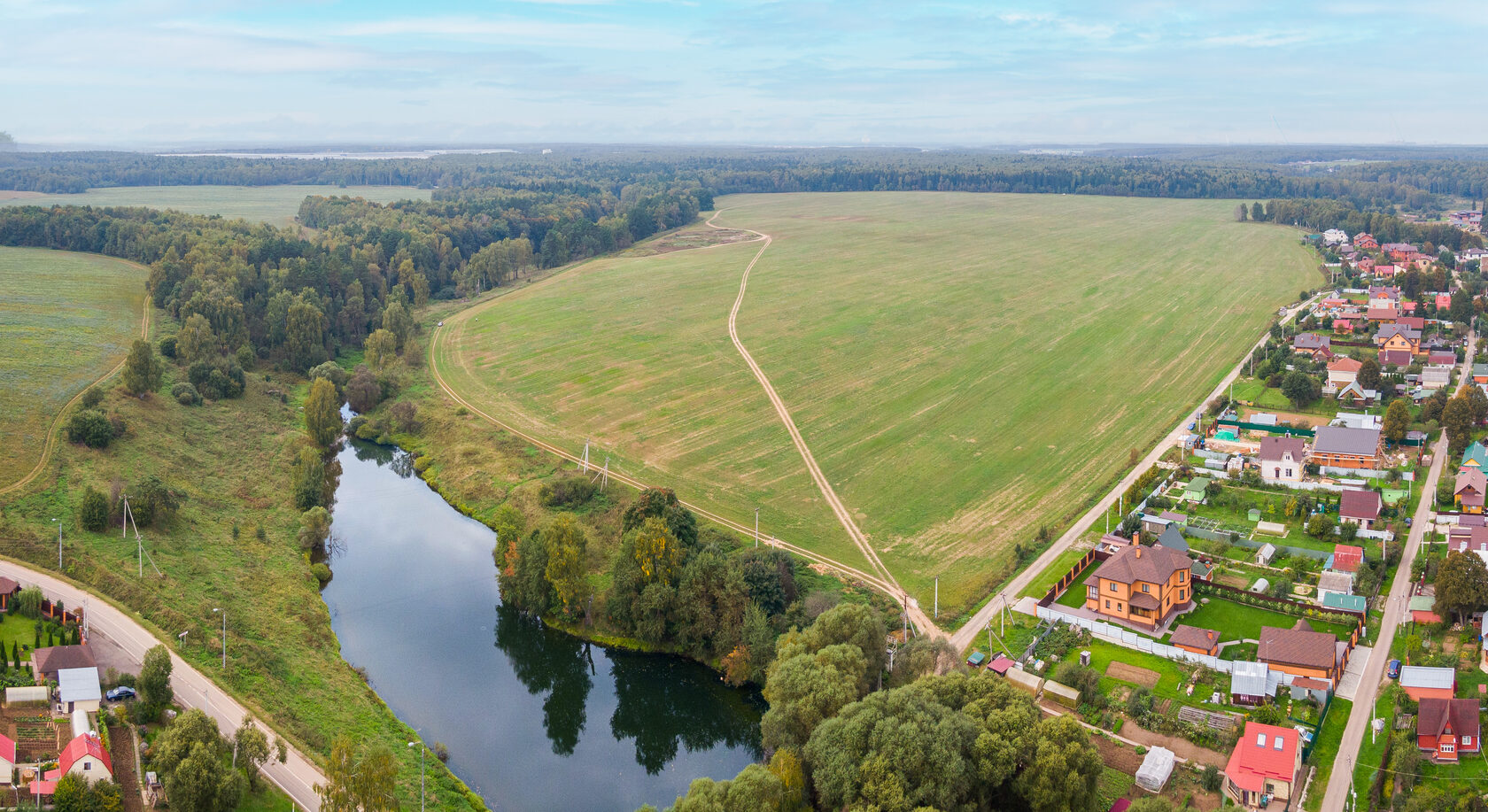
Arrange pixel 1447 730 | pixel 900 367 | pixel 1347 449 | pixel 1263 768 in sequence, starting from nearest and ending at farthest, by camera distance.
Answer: pixel 1263 768 < pixel 1447 730 < pixel 1347 449 < pixel 900 367

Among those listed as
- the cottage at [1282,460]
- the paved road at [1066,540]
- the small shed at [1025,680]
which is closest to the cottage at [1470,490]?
the cottage at [1282,460]

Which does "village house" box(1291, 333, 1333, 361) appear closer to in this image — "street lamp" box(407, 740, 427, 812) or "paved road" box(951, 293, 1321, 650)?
"paved road" box(951, 293, 1321, 650)

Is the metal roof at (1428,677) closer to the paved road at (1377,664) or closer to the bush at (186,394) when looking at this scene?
the paved road at (1377,664)

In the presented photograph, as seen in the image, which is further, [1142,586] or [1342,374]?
[1342,374]

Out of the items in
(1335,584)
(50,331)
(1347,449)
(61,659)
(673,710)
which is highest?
→ (50,331)

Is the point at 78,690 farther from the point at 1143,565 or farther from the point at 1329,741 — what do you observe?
the point at 1329,741

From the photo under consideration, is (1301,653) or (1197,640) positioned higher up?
(1301,653)

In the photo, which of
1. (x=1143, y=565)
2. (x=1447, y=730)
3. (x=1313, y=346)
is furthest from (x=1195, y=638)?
(x=1313, y=346)

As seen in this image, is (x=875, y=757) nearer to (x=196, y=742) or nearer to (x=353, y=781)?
(x=353, y=781)
